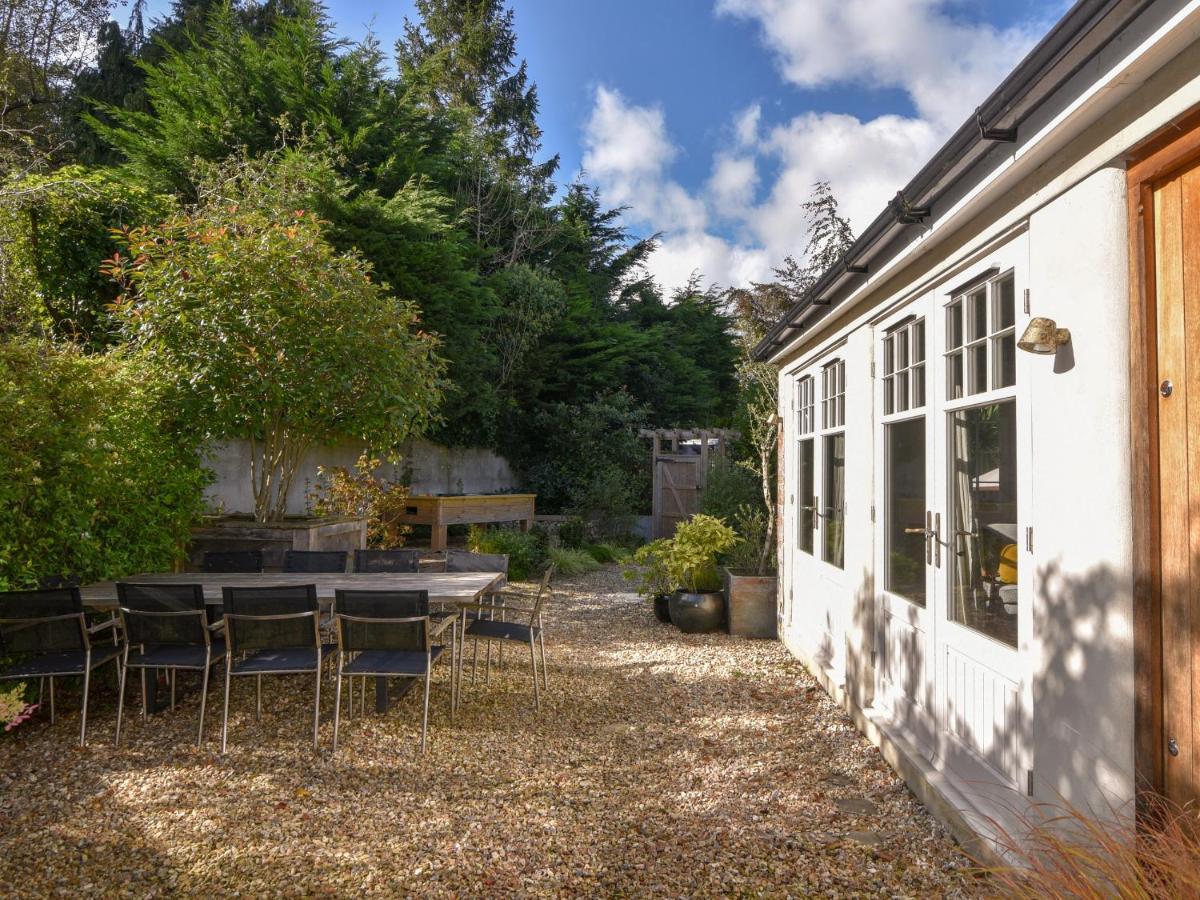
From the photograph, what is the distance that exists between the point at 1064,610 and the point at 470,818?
96.9 inches

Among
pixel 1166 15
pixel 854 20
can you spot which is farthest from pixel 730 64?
pixel 1166 15

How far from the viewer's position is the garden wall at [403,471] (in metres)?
10.5

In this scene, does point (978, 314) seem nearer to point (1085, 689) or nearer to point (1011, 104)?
point (1011, 104)

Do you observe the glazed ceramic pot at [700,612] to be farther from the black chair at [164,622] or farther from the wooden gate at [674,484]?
the wooden gate at [674,484]

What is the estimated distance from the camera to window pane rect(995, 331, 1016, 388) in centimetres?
303

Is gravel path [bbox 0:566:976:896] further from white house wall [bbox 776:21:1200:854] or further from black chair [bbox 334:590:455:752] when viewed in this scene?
white house wall [bbox 776:21:1200:854]

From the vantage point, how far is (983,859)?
2760 mm

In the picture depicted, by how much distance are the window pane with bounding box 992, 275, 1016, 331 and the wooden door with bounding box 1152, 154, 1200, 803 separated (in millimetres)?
857

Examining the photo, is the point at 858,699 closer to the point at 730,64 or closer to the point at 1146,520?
the point at 1146,520

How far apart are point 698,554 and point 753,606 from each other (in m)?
0.71

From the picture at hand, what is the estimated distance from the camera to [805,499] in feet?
21.6

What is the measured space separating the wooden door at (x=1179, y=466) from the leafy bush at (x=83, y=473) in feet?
17.9

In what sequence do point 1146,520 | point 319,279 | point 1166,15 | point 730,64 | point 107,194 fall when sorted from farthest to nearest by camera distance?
point 730,64 → point 107,194 → point 319,279 → point 1146,520 → point 1166,15

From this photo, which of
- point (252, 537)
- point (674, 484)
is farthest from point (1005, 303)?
point (674, 484)
